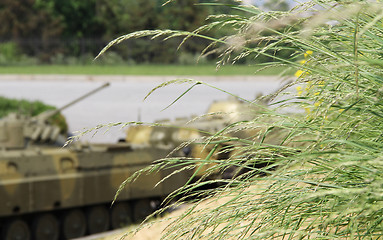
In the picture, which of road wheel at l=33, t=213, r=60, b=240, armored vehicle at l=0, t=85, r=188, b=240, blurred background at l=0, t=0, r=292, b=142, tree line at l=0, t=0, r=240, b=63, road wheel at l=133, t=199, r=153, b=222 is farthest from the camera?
tree line at l=0, t=0, r=240, b=63

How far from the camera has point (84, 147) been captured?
11.8 m

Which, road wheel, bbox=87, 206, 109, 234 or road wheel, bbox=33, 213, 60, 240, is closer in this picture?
road wheel, bbox=33, 213, 60, 240

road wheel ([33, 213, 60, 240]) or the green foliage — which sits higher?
road wheel ([33, 213, 60, 240])

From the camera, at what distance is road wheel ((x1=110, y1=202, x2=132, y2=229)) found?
40.9 feet

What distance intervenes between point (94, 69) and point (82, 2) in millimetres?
7332

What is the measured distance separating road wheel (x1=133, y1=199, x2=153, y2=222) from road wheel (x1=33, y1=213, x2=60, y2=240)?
1733 mm

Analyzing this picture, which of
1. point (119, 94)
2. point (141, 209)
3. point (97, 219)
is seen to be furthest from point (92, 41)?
point (97, 219)

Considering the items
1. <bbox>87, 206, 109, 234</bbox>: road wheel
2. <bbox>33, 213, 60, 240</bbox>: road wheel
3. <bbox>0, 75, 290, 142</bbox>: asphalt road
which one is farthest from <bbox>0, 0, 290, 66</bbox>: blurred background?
<bbox>33, 213, 60, 240</bbox>: road wheel

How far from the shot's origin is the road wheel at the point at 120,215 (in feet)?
40.9

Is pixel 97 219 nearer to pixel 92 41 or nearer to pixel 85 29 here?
pixel 92 41

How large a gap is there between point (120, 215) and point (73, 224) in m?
1.12

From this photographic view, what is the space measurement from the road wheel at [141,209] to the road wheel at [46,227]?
5.69 ft

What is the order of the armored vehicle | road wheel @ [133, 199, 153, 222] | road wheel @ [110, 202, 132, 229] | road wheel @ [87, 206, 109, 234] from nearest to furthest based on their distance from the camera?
the armored vehicle < road wheel @ [87, 206, 109, 234] < road wheel @ [110, 202, 132, 229] < road wheel @ [133, 199, 153, 222]

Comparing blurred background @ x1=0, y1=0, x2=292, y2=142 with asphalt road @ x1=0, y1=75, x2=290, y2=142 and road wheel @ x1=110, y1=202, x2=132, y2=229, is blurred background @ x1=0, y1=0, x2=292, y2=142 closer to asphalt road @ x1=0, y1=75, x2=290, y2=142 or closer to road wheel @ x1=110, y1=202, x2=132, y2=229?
asphalt road @ x1=0, y1=75, x2=290, y2=142
